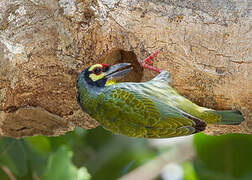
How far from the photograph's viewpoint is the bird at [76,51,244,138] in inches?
137

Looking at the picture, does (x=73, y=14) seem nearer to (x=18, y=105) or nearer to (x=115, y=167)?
(x=18, y=105)

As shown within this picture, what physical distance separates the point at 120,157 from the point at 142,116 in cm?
264

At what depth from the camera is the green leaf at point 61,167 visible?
5215 millimetres

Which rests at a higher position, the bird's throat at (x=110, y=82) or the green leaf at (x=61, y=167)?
the bird's throat at (x=110, y=82)

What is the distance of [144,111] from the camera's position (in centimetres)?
347

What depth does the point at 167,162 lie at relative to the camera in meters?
6.41

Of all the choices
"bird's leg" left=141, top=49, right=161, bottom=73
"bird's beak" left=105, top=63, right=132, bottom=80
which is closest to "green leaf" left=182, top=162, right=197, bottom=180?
"bird's leg" left=141, top=49, right=161, bottom=73

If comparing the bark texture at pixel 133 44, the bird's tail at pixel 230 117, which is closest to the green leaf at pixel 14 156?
the bark texture at pixel 133 44

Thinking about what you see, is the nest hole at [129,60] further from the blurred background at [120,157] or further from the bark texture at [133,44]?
the blurred background at [120,157]

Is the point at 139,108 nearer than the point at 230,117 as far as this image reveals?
Yes

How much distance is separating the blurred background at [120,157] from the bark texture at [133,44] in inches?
46.2

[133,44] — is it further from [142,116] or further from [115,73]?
[142,116]

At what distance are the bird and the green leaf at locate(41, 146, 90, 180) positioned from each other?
5.80 ft

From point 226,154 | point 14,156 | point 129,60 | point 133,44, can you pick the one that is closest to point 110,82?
point 133,44
